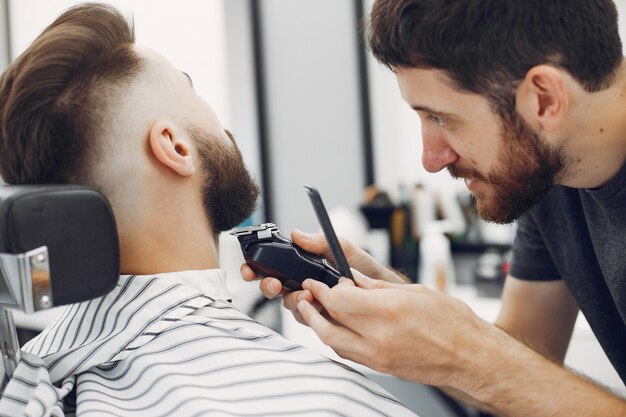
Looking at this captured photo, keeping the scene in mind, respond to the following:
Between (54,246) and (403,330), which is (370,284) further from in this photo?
(54,246)

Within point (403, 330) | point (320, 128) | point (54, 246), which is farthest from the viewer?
point (320, 128)

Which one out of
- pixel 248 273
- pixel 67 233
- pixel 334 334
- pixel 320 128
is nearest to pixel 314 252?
pixel 248 273

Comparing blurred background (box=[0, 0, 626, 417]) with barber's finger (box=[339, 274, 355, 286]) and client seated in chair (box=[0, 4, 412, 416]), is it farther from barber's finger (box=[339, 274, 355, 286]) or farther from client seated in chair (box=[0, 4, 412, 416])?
barber's finger (box=[339, 274, 355, 286])

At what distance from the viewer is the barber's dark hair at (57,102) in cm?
109

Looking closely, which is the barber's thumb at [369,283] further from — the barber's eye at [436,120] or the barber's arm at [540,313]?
the barber's arm at [540,313]

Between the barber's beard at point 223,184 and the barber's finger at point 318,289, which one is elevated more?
the barber's beard at point 223,184

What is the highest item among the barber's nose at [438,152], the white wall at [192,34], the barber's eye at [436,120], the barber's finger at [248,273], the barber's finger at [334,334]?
the white wall at [192,34]

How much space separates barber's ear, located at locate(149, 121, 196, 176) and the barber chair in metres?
0.30

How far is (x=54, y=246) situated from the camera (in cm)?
83

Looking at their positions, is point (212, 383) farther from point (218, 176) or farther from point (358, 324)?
point (218, 176)

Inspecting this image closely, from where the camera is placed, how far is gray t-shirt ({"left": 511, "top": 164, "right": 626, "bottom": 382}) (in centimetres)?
127

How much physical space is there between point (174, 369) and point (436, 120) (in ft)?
2.23

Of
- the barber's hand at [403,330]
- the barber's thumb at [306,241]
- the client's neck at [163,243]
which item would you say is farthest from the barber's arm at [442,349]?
the client's neck at [163,243]

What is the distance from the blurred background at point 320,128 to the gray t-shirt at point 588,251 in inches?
31.2
